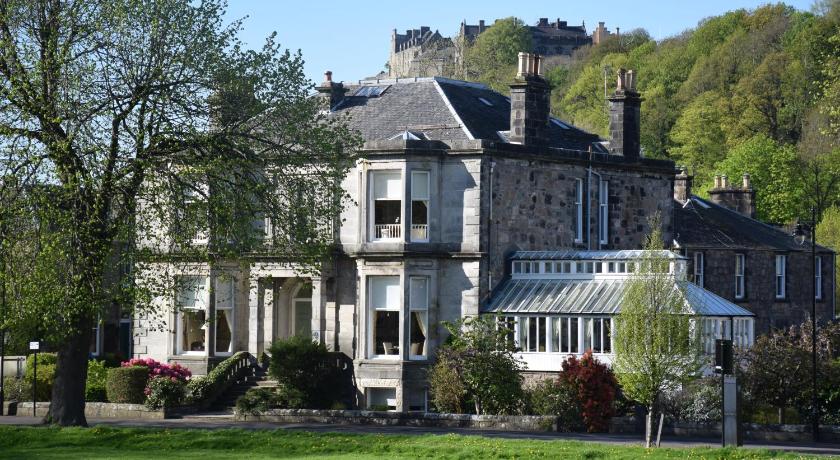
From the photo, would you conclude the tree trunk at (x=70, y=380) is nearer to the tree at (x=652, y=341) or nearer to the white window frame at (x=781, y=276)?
the tree at (x=652, y=341)

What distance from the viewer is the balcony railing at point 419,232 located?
151 ft

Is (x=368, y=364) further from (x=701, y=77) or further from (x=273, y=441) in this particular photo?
(x=701, y=77)

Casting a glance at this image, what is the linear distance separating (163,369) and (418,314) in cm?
768

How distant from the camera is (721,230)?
59031mm

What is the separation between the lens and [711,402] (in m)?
39.5

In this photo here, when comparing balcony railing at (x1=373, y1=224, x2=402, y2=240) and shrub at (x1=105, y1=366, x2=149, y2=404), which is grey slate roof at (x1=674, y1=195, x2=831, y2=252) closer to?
balcony railing at (x1=373, y1=224, x2=402, y2=240)

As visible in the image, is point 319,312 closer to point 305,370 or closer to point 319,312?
point 319,312

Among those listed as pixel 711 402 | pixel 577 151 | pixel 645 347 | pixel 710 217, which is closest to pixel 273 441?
pixel 645 347

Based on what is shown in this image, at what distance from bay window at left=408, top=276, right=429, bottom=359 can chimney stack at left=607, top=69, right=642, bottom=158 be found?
9173 mm

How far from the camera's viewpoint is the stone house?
45594 mm

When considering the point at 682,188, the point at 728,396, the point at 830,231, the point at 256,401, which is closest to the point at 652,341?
the point at 728,396

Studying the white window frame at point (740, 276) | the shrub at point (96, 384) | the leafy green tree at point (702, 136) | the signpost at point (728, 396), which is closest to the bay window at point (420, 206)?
the shrub at point (96, 384)

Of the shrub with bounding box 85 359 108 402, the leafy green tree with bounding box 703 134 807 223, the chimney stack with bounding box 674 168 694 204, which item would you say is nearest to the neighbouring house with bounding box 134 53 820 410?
the shrub with bounding box 85 359 108 402

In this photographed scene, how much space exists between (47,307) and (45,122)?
405 centimetres
